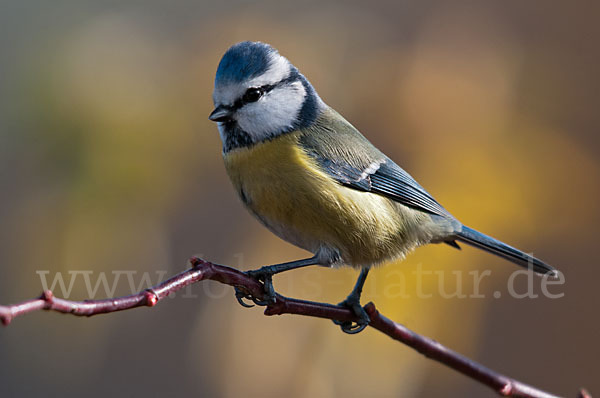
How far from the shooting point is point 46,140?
199 cm

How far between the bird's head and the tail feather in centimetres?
62

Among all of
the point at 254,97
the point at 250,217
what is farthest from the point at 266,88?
the point at 250,217

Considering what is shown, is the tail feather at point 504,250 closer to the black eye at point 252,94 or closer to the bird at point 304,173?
the bird at point 304,173

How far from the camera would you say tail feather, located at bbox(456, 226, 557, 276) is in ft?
5.96

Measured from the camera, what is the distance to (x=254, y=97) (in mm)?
1529

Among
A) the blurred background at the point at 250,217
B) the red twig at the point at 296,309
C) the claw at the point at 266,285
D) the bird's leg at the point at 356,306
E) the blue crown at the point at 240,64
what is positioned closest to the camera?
the red twig at the point at 296,309

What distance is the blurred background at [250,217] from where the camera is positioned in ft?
6.50

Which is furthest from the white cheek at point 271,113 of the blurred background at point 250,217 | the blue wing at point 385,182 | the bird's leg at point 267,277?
→ the blurred background at point 250,217

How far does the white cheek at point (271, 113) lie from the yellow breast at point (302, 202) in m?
0.03

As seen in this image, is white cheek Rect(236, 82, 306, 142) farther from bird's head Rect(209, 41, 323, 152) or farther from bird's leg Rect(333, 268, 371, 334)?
bird's leg Rect(333, 268, 371, 334)

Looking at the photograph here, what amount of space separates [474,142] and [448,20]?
1.82ft

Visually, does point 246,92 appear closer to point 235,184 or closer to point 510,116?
point 235,184

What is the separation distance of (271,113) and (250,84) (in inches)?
4.3

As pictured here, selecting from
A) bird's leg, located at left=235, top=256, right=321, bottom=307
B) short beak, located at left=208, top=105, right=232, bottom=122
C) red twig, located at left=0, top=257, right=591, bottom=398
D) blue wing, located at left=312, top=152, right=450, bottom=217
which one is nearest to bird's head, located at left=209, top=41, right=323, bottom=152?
short beak, located at left=208, top=105, right=232, bottom=122
